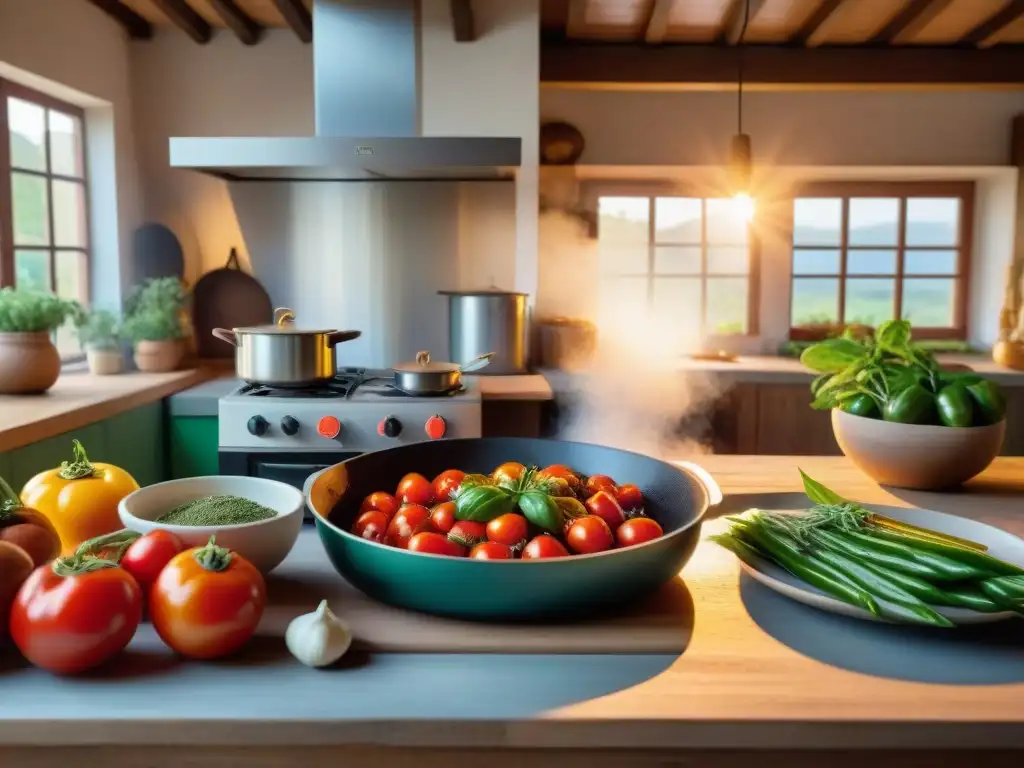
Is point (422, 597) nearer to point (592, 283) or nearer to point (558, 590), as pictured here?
point (558, 590)

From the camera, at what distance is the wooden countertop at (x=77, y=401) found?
2102mm

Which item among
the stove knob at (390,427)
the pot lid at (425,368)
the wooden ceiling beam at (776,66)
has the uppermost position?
the wooden ceiling beam at (776,66)

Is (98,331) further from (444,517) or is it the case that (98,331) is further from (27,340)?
(444,517)

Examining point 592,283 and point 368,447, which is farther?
point 592,283

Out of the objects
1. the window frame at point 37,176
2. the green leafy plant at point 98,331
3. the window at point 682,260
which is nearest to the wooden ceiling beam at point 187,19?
the window frame at point 37,176

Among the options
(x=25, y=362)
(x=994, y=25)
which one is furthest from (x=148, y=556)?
(x=994, y=25)

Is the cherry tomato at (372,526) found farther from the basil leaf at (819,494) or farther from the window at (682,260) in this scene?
the window at (682,260)

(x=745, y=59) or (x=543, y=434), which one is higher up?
(x=745, y=59)

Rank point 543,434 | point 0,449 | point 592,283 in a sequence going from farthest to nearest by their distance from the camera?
point 592,283
point 543,434
point 0,449

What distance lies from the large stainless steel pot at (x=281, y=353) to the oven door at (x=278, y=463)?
223mm

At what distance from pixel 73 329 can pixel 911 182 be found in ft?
12.9

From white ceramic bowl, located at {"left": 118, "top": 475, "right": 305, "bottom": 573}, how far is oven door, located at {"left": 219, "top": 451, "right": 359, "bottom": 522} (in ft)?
4.76

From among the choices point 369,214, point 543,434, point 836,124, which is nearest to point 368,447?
point 543,434

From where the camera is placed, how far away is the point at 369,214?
11.6 ft
